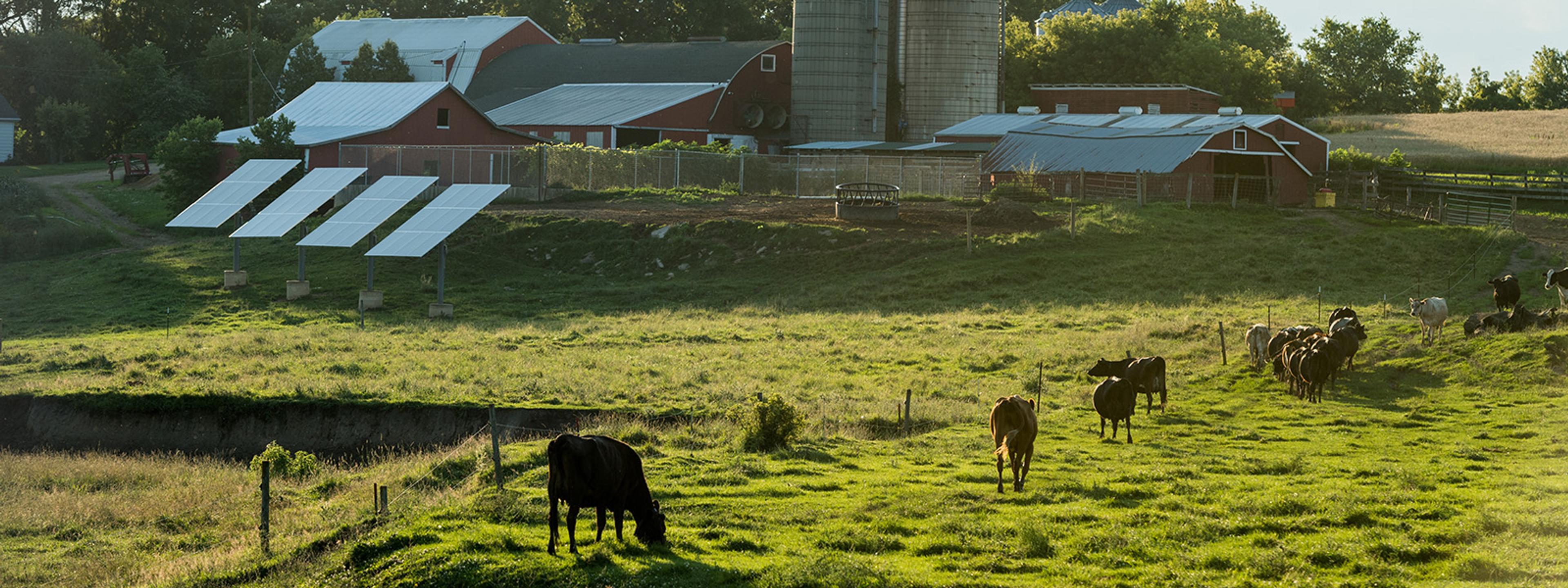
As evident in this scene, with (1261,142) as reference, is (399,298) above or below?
below

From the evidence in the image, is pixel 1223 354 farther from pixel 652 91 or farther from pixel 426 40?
pixel 426 40

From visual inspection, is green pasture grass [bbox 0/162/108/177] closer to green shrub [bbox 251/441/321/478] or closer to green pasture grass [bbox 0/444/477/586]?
green pasture grass [bbox 0/444/477/586]

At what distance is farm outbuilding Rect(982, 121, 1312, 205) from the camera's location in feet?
171

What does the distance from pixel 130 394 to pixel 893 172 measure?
3585cm

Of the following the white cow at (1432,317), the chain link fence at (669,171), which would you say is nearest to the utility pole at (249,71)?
the chain link fence at (669,171)

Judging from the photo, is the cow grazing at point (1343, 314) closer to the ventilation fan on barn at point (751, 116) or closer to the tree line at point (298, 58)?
the ventilation fan on barn at point (751, 116)

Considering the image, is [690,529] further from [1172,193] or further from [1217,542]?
[1172,193]

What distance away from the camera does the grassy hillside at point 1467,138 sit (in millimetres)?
69438

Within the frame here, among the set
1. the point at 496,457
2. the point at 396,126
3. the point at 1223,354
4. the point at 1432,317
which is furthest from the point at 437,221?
the point at 1432,317

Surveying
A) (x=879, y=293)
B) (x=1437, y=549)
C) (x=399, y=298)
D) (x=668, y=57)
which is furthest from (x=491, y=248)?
(x=1437, y=549)

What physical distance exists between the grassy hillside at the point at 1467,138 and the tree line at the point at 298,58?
3.54 m

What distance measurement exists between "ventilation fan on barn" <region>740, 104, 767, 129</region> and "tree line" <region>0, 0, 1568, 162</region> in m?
15.7

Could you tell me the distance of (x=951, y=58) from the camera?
76125mm

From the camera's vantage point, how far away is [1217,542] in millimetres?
13008
